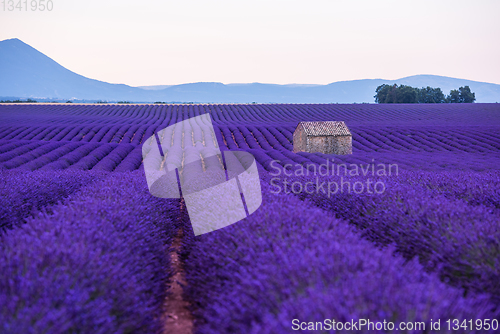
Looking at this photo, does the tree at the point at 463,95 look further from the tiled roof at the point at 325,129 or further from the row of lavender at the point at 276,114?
the tiled roof at the point at 325,129

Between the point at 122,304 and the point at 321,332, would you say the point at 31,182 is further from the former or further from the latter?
the point at 321,332

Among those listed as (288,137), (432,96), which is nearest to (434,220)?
(288,137)

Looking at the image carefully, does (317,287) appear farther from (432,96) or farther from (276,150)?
(432,96)

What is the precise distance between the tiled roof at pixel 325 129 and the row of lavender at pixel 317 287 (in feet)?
60.5

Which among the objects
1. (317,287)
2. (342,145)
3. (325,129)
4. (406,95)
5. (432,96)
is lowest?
(342,145)

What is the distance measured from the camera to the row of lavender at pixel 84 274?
178cm

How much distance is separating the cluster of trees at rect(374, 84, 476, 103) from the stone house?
50888mm

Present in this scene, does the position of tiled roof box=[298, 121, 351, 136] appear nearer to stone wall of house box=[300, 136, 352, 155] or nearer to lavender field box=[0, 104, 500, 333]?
stone wall of house box=[300, 136, 352, 155]

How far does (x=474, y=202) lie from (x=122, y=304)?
15.5 feet

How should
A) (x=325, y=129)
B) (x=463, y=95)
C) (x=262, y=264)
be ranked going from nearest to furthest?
(x=262, y=264) < (x=325, y=129) < (x=463, y=95)

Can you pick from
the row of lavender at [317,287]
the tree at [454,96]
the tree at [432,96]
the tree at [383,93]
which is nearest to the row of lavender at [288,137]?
the row of lavender at [317,287]

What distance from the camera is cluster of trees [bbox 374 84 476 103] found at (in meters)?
65.4

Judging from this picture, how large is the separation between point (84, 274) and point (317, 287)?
4.90 feet

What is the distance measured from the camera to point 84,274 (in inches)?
87.5
